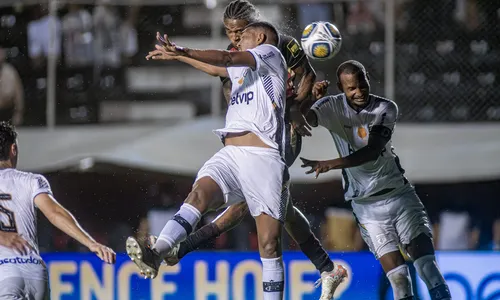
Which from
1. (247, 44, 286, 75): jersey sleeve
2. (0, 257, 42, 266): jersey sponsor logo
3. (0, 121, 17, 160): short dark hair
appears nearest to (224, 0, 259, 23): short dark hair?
(247, 44, 286, 75): jersey sleeve

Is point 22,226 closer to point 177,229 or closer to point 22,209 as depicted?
point 22,209

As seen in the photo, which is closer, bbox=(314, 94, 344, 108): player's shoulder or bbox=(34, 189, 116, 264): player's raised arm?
bbox=(34, 189, 116, 264): player's raised arm

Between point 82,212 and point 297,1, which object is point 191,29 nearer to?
point 297,1

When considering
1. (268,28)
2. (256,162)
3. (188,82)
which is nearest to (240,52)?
(268,28)

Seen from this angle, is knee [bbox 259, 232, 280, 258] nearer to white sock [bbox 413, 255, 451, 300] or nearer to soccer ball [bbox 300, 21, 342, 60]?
white sock [bbox 413, 255, 451, 300]

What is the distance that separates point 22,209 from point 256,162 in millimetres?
1548

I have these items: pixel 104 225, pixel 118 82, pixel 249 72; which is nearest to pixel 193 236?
pixel 249 72

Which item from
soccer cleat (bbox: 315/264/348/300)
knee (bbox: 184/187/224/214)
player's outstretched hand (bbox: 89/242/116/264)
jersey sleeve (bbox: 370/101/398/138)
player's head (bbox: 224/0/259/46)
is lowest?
soccer cleat (bbox: 315/264/348/300)

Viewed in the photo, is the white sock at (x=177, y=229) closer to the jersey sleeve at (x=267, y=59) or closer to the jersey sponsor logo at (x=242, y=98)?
the jersey sponsor logo at (x=242, y=98)

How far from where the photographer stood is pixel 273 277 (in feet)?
20.0

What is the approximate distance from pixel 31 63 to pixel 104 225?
2053 millimetres

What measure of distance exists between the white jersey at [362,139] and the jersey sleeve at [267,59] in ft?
2.93

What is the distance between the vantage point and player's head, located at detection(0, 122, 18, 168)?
20.3 ft

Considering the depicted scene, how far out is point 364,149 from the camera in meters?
6.68
